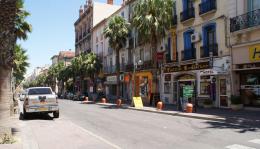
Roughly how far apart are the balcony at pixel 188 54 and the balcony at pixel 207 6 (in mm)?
3402

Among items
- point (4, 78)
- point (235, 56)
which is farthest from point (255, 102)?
point (4, 78)

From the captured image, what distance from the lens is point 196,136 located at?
11930mm

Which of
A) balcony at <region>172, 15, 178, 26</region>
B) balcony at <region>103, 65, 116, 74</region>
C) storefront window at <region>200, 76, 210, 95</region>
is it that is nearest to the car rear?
storefront window at <region>200, 76, 210, 95</region>

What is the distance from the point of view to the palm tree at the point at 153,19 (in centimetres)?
2988

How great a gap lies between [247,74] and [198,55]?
18.8 ft

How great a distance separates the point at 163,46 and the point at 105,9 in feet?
103

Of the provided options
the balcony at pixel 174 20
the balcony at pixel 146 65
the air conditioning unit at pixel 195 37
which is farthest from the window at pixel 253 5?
the balcony at pixel 146 65

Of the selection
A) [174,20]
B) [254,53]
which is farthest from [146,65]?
[254,53]

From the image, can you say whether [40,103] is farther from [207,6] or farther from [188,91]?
[207,6]

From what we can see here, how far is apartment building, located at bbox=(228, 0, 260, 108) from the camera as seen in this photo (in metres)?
22.3

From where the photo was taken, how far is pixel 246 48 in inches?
910

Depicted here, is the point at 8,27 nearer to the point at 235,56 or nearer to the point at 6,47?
the point at 6,47

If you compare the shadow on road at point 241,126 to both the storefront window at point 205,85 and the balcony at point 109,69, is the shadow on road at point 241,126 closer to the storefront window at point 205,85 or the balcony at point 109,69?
the storefront window at point 205,85

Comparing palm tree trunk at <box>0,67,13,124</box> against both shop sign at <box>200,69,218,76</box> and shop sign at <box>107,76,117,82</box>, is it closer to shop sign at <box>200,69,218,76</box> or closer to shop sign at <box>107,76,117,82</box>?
shop sign at <box>200,69,218,76</box>
